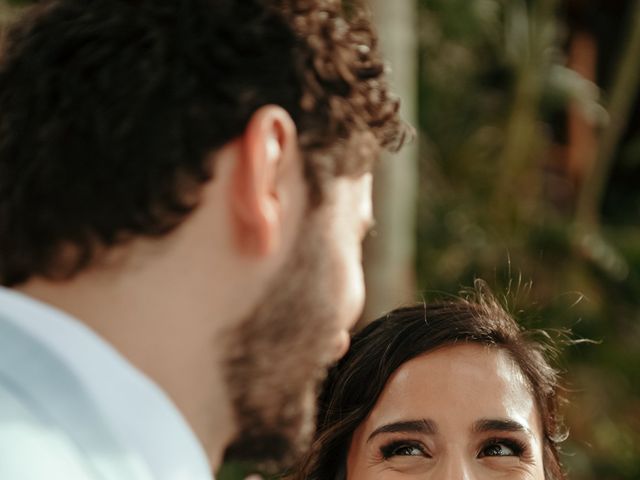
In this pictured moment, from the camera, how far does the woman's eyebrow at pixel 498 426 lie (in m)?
2.30

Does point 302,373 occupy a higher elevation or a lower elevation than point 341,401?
higher

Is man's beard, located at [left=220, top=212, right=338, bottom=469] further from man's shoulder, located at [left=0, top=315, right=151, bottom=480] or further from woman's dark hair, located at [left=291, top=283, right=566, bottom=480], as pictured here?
woman's dark hair, located at [left=291, top=283, right=566, bottom=480]

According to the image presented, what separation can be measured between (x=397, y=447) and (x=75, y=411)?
1266 mm

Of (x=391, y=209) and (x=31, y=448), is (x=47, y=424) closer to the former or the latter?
(x=31, y=448)

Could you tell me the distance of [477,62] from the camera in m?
8.77

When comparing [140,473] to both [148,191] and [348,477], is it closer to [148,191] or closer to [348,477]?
[148,191]

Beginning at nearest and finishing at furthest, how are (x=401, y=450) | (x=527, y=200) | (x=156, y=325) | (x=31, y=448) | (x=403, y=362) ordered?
(x=31, y=448), (x=156, y=325), (x=401, y=450), (x=403, y=362), (x=527, y=200)

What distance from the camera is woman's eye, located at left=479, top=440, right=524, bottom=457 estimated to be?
2.30 m

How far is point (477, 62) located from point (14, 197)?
762 cm

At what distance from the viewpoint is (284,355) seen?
1419 mm

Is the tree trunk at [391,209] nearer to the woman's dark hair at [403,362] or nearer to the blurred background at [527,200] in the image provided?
the blurred background at [527,200]

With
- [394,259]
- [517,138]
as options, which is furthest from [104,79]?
[517,138]

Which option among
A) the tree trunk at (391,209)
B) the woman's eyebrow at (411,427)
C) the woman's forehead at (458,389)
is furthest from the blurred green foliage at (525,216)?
the woman's eyebrow at (411,427)

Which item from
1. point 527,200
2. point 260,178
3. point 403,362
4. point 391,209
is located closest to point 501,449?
point 403,362
